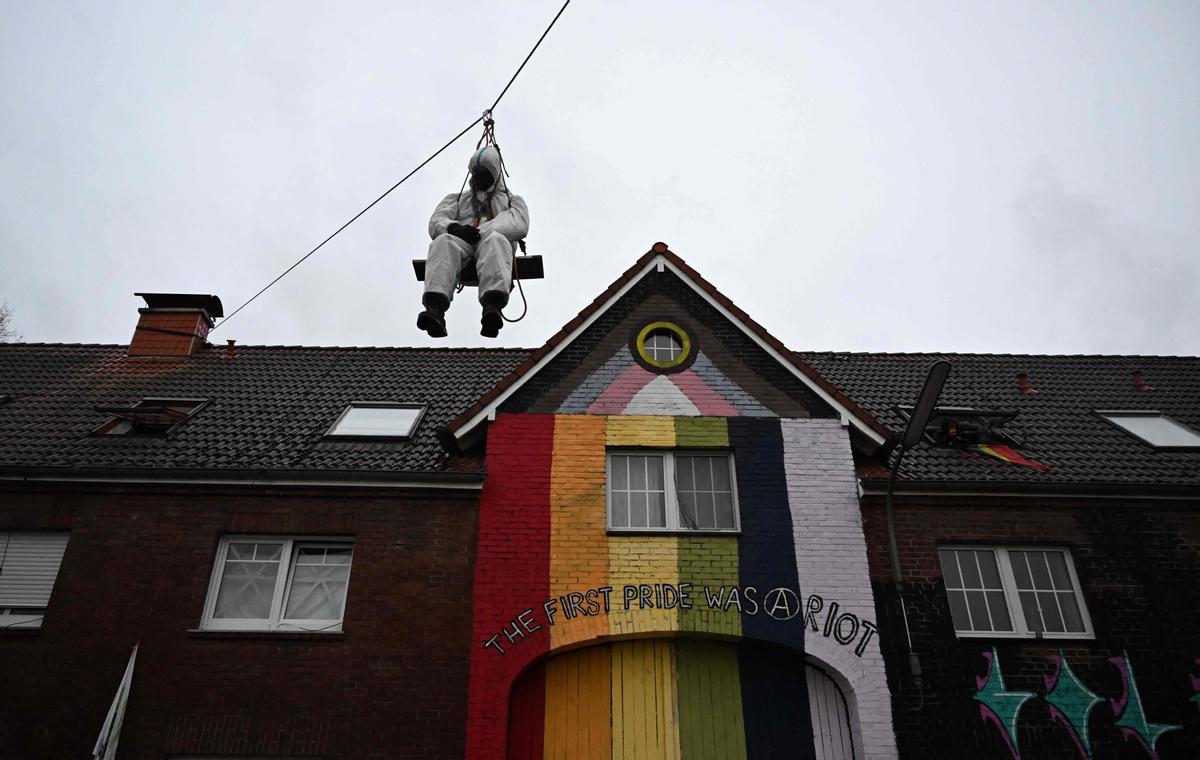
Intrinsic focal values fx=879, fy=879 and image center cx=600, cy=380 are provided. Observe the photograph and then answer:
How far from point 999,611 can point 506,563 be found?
5.71m

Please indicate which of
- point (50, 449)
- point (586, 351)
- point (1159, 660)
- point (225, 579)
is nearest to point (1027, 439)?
point (1159, 660)

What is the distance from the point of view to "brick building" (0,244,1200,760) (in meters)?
9.34

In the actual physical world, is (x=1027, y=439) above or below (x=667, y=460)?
above

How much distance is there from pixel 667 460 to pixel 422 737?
167 inches

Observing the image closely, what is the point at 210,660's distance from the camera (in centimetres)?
951

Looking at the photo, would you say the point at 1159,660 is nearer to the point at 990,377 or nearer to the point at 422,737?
the point at 990,377

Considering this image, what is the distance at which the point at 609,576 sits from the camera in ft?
33.0

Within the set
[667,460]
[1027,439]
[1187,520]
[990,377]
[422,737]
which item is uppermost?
[990,377]

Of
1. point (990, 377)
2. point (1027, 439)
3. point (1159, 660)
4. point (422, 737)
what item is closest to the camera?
point (422, 737)

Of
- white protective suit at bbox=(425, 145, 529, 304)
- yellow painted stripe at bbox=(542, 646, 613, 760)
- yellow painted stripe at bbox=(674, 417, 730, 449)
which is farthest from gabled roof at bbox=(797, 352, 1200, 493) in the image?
white protective suit at bbox=(425, 145, 529, 304)

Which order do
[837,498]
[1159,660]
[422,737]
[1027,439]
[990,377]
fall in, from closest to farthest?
[422,737], [1159,660], [837,498], [1027,439], [990,377]

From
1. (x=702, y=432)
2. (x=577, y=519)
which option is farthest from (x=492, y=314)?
(x=702, y=432)

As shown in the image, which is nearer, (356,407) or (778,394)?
(778,394)

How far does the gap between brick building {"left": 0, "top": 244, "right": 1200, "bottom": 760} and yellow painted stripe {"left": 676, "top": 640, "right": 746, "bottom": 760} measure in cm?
3
